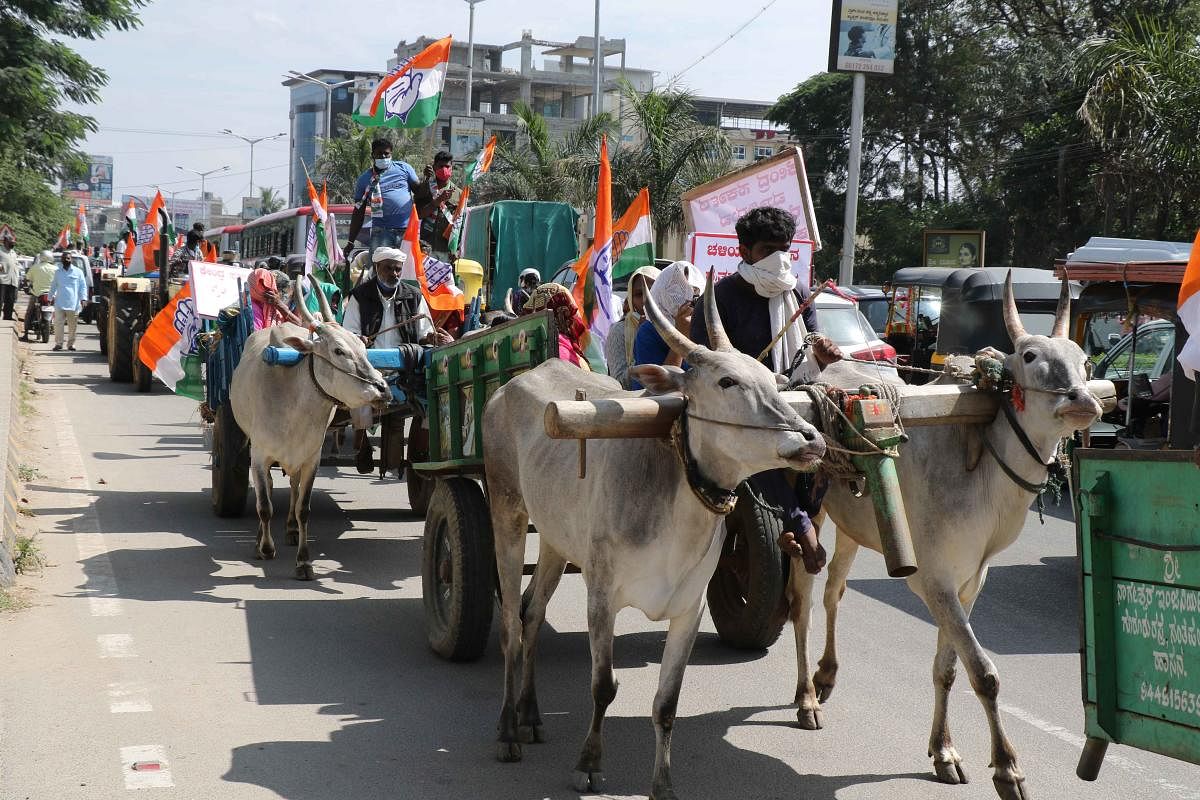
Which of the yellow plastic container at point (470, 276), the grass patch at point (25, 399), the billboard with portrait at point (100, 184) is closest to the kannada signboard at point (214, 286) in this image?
the yellow plastic container at point (470, 276)

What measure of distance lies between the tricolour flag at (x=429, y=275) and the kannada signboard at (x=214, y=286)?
8.76 ft

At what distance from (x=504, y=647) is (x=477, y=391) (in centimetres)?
161

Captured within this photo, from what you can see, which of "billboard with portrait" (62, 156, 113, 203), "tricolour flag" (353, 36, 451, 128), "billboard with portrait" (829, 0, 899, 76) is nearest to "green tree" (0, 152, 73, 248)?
"billboard with portrait" (829, 0, 899, 76)

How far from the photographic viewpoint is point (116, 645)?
7.10m

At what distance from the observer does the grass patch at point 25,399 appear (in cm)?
1648

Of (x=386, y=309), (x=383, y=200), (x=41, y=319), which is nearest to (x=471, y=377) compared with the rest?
(x=386, y=309)

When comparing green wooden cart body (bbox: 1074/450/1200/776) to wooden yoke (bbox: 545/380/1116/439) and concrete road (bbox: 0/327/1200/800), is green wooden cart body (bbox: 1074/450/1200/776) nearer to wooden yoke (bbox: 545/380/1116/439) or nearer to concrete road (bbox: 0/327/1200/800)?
wooden yoke (bbox: 545/380/1116/439)

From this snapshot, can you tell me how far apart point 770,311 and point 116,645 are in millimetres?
4057

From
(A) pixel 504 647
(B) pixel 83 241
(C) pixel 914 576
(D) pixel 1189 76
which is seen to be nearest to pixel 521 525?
(A) pixel 504 647

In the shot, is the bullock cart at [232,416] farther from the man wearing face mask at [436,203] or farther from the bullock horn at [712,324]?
the bullock horn at [712,324]

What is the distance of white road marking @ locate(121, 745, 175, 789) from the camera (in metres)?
5.16

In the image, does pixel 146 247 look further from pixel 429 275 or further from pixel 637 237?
pixel 637 237

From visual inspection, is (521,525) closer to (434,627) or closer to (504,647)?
(504,647)

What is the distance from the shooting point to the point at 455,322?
10.7 m
